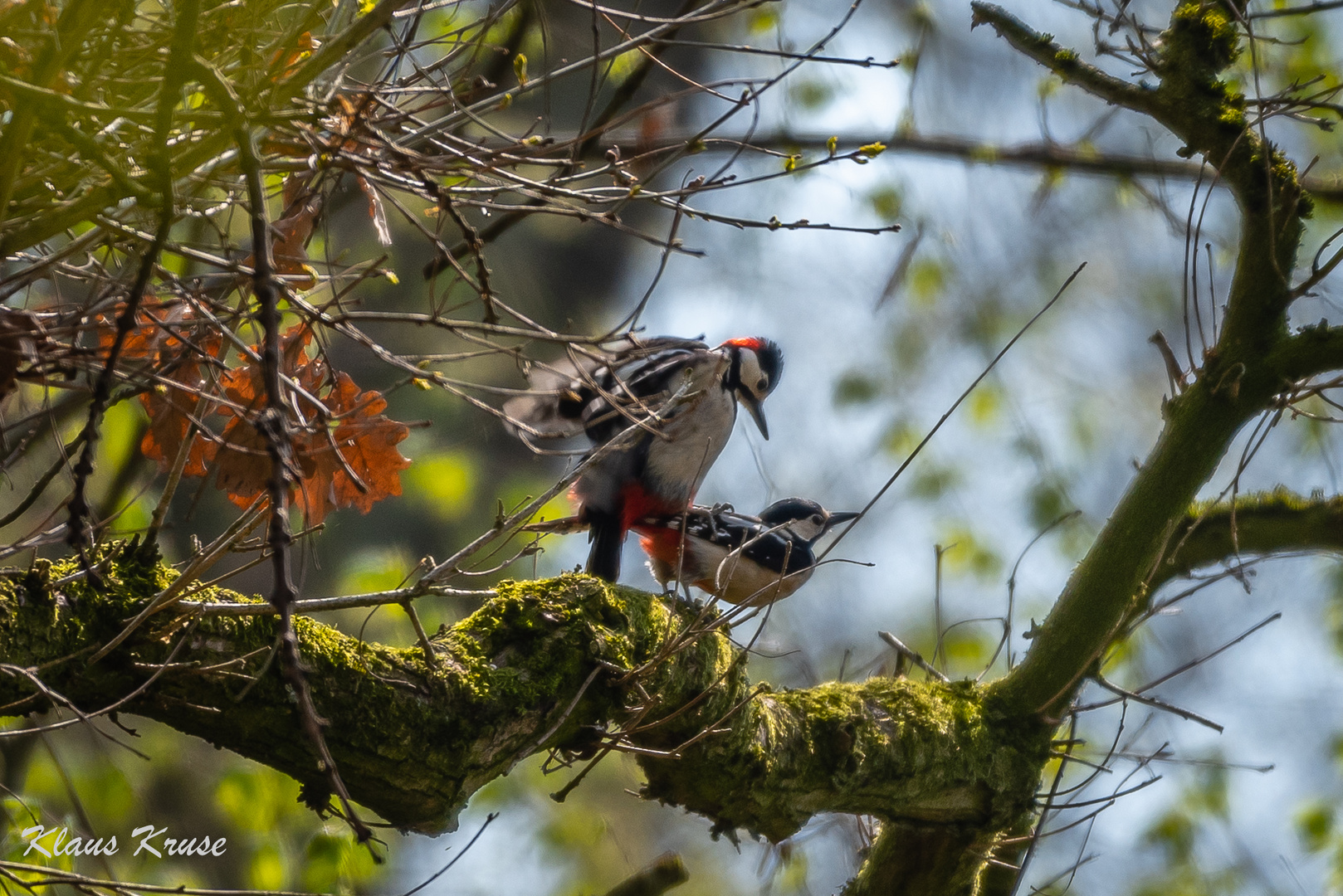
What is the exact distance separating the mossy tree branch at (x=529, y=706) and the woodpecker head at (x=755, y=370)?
128 cm

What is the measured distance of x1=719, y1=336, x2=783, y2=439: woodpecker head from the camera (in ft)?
11.6

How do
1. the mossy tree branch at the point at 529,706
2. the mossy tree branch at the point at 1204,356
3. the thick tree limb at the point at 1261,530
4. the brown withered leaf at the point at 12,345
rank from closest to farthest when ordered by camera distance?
1. the brown withered leaf at the point at 12,345
2. the mossy tree branch at the point at 529,706
3. the mossy tree branch at the point at 1204,356
4. the thick tree limb at the point at 1261,530

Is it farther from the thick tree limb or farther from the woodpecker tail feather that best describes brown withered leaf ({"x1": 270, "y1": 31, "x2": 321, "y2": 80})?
the thick tree limb

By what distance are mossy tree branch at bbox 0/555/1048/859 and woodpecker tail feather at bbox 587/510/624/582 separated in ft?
2.78

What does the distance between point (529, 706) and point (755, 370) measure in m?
2.01

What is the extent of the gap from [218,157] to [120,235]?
16cm

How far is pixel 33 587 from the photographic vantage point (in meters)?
1.42

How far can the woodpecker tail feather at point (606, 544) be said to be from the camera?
3.15 meters

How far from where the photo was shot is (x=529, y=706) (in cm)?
181

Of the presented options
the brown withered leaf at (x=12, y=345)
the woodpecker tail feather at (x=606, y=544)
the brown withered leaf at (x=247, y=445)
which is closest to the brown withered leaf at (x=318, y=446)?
the brown withered leaf at (x=247, y=445)

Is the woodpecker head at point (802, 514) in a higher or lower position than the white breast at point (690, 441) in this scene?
higher

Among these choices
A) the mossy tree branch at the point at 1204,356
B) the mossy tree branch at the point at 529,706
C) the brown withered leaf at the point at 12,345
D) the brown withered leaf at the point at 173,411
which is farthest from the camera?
the mossy tree branch at the point at 1204,356

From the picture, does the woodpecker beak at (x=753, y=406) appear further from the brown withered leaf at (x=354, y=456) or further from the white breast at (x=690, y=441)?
the brown withered leaf at (x=354, y=456)

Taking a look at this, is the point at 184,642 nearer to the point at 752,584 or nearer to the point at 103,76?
the point at 103,76
